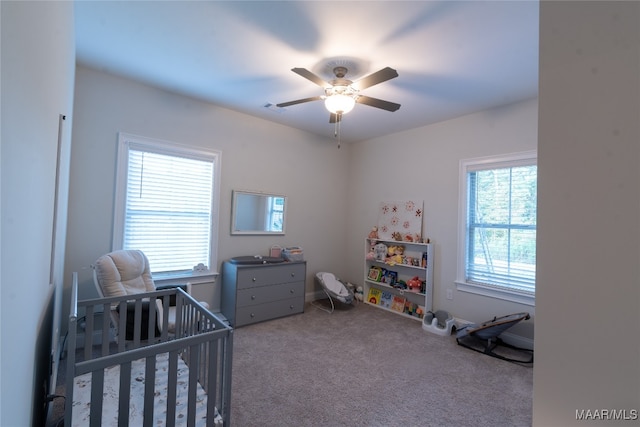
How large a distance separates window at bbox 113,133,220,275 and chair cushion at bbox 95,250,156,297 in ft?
1.38

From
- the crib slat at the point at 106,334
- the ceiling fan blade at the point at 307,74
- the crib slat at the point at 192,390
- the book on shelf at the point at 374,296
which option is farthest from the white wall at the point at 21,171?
the book on shelf at the point at 374,296

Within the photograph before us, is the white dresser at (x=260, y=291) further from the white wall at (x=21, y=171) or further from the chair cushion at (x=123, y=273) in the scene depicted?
the white wall at (x=21, y=171)

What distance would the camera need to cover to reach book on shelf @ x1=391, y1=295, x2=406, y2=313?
407 cm

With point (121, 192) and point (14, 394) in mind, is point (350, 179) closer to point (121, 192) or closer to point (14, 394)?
point (121, 192)

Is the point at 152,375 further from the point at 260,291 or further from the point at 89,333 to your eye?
the point at 260,291

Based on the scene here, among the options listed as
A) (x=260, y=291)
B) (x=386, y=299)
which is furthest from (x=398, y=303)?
(x=260, y=291)

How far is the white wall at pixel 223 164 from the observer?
2.76 metres

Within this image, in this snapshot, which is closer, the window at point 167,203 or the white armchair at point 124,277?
the white armchair at point 124,277

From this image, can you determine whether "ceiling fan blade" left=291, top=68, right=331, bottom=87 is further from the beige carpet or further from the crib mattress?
the beige carpet

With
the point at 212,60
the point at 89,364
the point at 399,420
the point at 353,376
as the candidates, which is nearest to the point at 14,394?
the point at 89,364

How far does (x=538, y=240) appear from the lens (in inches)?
29.2

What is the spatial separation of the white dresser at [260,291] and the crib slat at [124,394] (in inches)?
87.1

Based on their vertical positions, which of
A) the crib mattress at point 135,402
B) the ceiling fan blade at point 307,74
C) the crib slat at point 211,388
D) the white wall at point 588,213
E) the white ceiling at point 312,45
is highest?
the white ceiling at point 312,45
